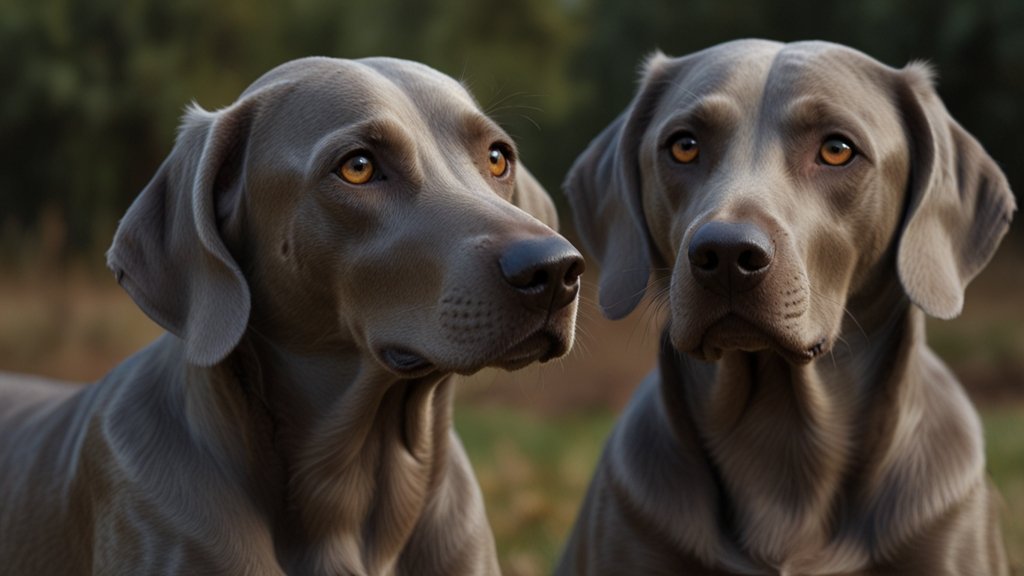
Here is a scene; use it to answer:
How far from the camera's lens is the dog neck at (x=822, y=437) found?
14.4 ft

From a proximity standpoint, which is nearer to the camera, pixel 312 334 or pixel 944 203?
pixel 312 334

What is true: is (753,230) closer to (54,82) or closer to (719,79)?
(719,79)

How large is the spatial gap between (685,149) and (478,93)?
6.52 metres

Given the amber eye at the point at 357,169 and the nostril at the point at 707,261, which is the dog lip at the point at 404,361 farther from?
the nostril at the point at 707,261

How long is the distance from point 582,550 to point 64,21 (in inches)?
475

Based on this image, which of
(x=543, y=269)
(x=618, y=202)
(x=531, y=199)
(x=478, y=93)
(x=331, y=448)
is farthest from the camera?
(x=478, y=93)

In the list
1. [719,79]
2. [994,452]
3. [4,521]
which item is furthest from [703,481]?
[994,452]

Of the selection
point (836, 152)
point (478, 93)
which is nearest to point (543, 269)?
point (836, 152)

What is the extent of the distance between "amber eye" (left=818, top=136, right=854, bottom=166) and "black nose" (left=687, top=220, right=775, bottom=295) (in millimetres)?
554

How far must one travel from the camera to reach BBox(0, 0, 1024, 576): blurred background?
12250 millimetres

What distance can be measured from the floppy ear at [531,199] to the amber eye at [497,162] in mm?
108

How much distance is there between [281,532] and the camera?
12.9 ft

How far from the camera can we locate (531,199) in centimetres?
446

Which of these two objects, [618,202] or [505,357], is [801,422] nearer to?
[618,202]
